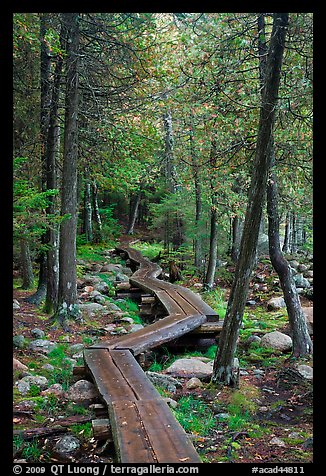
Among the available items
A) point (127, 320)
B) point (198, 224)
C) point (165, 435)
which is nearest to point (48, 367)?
point (165, 435)

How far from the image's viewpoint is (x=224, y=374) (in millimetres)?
5938

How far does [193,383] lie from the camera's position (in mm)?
6043

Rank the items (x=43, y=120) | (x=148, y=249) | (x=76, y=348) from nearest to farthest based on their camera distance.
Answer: (x=76, y=348)
(x=43, y=120)
(x=148, y=249)

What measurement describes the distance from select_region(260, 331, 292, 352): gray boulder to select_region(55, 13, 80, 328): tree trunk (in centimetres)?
395

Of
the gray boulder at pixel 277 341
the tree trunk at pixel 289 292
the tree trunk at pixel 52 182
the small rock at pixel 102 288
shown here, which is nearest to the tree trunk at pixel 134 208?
the small rock at pixel 102 288

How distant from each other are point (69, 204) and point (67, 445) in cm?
535

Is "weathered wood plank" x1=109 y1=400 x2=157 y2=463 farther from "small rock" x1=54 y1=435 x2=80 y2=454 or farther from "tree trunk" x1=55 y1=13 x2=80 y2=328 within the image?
"tree trunk" x1=55 y1=13 x2=80 y2=328

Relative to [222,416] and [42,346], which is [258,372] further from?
[42,346]

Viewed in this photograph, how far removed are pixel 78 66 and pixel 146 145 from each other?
287cm

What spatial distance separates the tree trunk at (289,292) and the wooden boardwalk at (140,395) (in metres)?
1.85

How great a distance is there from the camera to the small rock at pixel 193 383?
600 cm

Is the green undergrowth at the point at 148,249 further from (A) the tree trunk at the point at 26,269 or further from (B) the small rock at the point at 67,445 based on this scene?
(B) the small rock at the point at 67,445

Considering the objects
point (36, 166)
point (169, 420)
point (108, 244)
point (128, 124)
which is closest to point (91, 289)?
point (36, 166)
